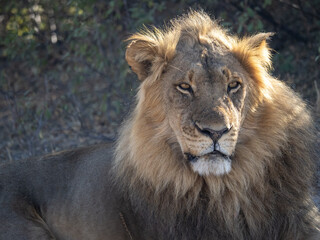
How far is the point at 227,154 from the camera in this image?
2980 millimetres

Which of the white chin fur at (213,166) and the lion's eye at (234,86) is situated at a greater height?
the lion's eye at (234,86)

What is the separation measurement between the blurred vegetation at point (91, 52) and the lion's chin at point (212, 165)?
132 inches

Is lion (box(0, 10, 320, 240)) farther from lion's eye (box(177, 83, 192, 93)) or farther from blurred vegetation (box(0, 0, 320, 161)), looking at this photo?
blurred vegetation (box(0, 0, 320, 161))

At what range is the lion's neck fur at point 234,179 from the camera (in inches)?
127

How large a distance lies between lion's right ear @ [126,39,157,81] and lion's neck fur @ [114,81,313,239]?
0.15 metres

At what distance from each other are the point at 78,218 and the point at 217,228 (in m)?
1.09

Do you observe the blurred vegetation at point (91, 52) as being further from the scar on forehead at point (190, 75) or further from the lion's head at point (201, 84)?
the scar on forehead at point (190, 75)

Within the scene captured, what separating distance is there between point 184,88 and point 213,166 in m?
0.51

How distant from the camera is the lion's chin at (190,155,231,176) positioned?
2.95m

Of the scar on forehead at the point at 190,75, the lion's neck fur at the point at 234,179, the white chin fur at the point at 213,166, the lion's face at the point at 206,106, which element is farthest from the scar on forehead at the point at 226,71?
the white chin fur at the point at 213,166

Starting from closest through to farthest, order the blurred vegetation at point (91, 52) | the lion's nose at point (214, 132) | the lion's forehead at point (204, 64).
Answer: the lion's nose at point (214, 132), the lion's forehead at point (204, 64), the blurred vegetation at point (91, 52)

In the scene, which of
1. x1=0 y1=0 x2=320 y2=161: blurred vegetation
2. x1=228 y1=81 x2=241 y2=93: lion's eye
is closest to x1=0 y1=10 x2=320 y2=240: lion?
x1=228 y1=81 x2=241 y2=93: lion's eye

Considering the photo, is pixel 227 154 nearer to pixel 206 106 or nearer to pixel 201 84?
pixel 206 106

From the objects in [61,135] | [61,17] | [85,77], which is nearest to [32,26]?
[61,17]
